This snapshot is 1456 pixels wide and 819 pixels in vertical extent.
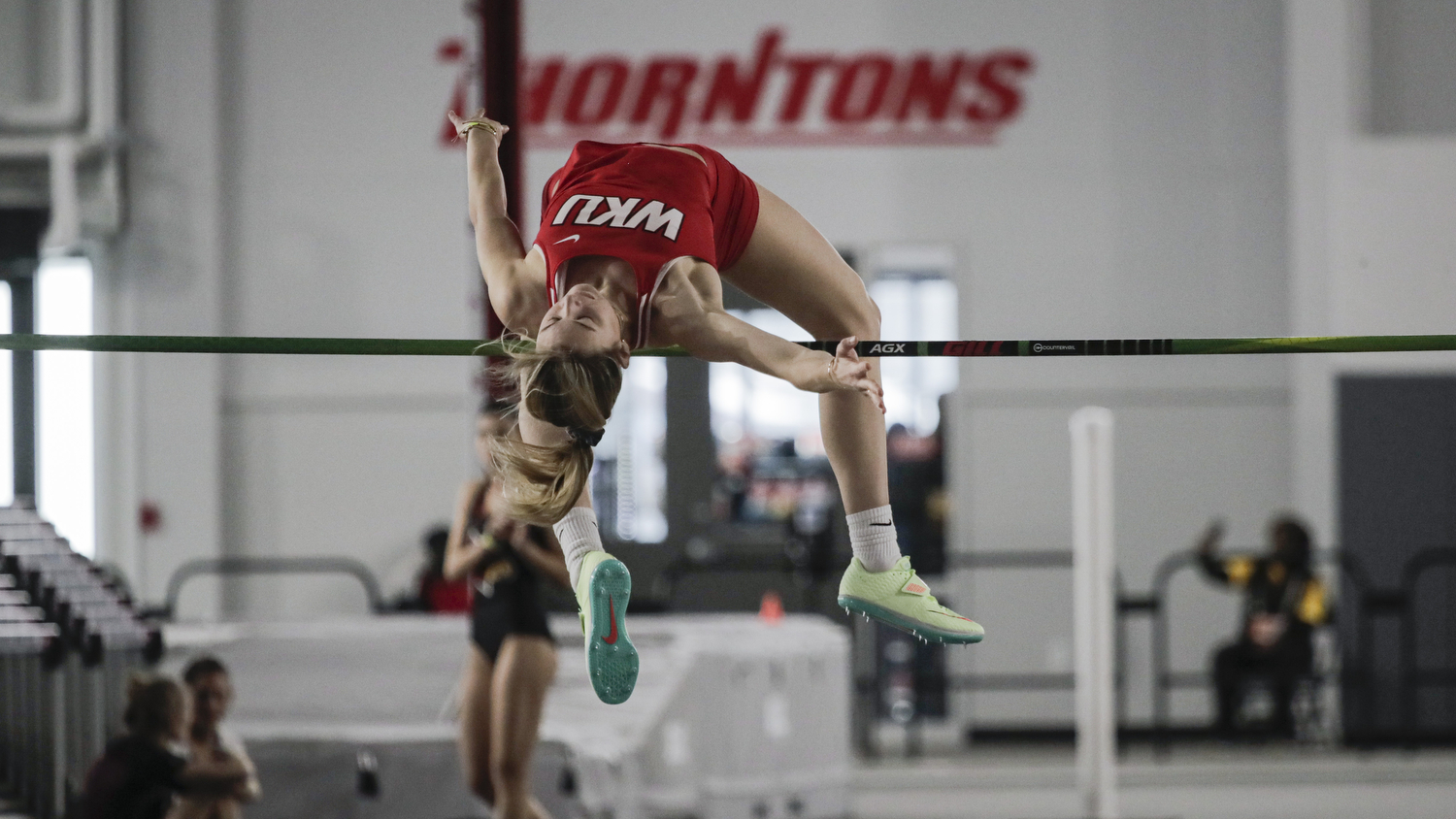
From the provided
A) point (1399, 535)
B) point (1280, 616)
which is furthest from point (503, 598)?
point (1399, 535)

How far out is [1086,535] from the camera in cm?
446

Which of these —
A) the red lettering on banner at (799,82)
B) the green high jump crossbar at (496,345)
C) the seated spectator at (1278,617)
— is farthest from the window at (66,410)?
the seated spectator at (1278,617)

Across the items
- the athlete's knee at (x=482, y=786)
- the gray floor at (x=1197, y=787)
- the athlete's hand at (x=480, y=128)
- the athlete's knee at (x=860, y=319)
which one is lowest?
the gray floor at (x=1197, y=787)

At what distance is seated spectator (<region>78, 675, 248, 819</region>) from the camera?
3.35 meters

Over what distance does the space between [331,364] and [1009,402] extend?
3679 millimetres

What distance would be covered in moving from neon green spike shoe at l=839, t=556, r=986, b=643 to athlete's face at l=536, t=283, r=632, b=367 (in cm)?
72

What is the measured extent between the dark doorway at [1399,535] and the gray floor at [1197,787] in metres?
0.37

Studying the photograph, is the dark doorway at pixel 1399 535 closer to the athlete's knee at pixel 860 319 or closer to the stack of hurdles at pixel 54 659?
the athlete's knee at pixel 860 319

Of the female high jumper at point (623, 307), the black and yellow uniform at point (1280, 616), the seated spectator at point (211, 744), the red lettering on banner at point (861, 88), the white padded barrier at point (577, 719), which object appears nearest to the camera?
the female high jumper at point (623, 307)

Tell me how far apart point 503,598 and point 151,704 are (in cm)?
93

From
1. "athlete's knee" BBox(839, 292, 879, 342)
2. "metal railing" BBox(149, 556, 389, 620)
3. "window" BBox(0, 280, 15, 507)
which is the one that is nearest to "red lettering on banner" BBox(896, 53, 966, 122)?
"metal railing" BBox(149, 556, 389, 620)

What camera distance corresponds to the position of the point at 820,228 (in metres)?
7.38

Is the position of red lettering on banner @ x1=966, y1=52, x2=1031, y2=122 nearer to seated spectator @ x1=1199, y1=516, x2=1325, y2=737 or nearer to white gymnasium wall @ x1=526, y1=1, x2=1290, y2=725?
white gymnasium wall @ x1=526, y1=1, x2=1290, y2=725

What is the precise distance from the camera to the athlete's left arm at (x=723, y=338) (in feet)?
7.02
